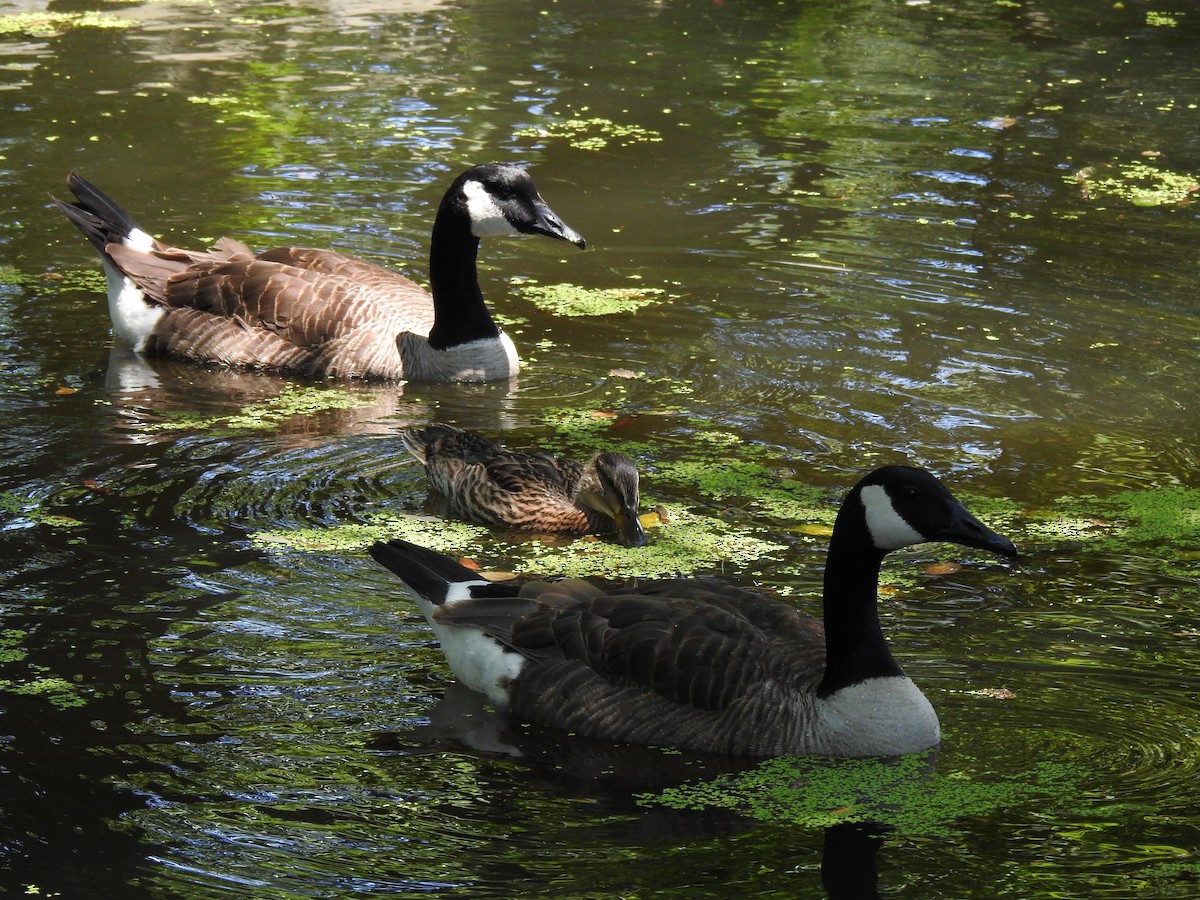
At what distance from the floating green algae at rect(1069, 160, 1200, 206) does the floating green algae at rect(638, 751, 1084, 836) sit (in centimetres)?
963

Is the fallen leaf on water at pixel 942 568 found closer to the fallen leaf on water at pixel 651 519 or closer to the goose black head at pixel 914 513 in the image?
the fallen leaf on water at pixel 651 519

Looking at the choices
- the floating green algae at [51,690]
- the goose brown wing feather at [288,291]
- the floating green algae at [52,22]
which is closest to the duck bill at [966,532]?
the floating green algae at [51,690]

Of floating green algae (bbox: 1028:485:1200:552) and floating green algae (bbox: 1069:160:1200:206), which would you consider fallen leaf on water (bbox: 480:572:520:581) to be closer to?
floating green algae (bbox: 1028:485:1200:552)

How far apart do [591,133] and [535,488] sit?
28.5ft

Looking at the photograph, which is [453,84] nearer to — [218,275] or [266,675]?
[218,275]

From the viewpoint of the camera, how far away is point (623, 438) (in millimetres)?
9977

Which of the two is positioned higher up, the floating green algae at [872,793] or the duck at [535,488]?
the duck at [535,488]

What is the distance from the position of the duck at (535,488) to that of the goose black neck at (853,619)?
1957 millimetres

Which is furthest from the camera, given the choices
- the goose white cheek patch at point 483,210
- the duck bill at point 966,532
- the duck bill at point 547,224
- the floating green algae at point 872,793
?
the goose white cheek patch at point 483,210

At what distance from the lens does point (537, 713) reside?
671cm

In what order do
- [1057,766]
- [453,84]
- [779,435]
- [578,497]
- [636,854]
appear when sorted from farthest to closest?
[453,84]
[779,435]
[578,497]
[1057,766]
[636,854]

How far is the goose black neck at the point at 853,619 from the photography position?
6.36m

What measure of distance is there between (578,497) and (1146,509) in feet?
9.98

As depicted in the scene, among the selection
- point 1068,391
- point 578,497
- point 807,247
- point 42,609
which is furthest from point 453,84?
point 42,609
